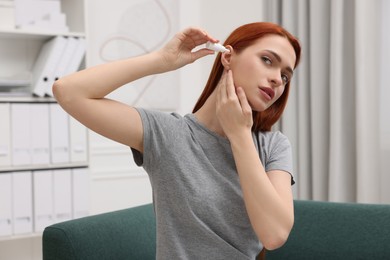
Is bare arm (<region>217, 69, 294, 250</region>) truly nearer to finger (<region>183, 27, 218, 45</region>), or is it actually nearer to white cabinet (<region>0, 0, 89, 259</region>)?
finger (<region>183, 27, 218, 45</region>)

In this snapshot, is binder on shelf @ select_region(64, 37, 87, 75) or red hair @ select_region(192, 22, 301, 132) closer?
red hair @ select_region(192, 22, 301, 132)

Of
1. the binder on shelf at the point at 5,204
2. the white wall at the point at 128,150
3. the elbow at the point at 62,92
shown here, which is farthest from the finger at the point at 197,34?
the white wall at the point at 128,150

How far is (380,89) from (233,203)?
1.56 metres

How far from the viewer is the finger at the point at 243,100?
1.32 metres

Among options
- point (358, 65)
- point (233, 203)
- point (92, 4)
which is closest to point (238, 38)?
point (233, 203)

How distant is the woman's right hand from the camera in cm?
136

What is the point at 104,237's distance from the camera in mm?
1583

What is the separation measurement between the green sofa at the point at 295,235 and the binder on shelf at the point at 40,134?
3.19ft

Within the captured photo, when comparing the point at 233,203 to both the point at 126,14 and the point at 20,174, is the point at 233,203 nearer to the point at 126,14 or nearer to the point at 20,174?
the point at 20,174

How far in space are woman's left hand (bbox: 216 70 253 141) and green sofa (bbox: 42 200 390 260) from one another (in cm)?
52

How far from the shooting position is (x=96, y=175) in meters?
3.18

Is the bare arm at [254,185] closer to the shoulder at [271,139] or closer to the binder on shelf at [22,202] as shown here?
the shoulder at [271,139]

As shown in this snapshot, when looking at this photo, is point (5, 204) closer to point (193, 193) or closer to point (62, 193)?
point (62, 193)

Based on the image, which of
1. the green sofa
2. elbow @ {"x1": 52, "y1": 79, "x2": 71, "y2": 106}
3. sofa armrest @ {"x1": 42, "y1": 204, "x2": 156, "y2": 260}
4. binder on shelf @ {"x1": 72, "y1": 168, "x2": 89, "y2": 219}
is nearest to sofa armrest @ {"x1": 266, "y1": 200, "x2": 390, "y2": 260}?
the green sofa
